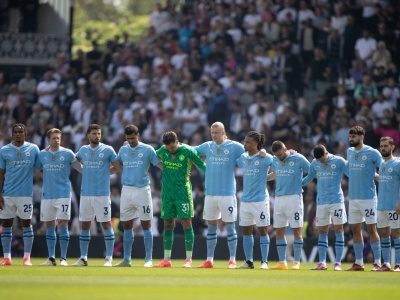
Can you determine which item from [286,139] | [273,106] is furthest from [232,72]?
[286,139]

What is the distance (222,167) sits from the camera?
79.8 feet

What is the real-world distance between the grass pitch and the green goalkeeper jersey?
6.25 feet

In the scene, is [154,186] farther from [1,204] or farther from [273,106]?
[1,204]

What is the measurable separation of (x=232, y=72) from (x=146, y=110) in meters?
3.15

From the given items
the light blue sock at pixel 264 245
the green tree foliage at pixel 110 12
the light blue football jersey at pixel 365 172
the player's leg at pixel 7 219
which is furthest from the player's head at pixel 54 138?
the green tree foliage at pixel 110 12

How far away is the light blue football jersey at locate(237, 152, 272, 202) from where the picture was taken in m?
24.1

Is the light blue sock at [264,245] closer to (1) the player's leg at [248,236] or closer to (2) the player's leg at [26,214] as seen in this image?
(1) the player's leg at [248,236]

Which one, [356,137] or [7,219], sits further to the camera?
[7,219]

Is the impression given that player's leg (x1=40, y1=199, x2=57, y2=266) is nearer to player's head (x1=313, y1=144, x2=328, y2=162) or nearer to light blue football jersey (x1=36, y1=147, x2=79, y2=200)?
Answer: light blue football jersey (x1=36, y1=147, x2=79, y2=200)

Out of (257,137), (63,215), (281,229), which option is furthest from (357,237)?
(63,215)

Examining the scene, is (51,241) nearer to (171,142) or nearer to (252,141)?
(171,142)

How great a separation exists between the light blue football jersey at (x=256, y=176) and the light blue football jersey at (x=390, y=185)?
255 centimetres

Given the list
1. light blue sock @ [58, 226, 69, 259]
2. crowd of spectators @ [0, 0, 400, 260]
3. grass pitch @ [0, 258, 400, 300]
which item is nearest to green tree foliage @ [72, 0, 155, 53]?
crowd of spectators @ [0, 0, 400, 260]

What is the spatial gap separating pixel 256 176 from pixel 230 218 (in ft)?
3.60
